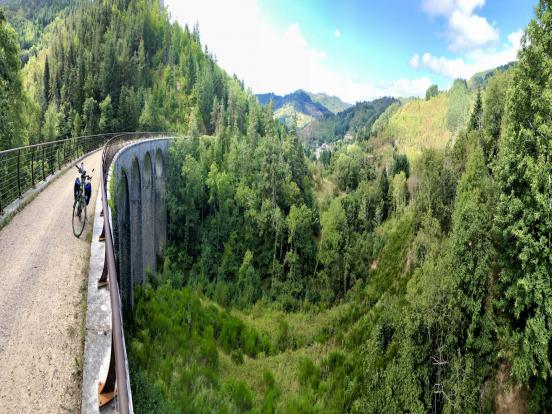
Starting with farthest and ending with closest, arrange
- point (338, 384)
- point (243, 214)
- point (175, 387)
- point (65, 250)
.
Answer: point (243, 214) < point (338, 384) < point (175, 387) < point (65, 250)

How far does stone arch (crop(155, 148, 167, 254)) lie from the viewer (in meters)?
45.1

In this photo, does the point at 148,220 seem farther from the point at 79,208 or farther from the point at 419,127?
the point at 419,127

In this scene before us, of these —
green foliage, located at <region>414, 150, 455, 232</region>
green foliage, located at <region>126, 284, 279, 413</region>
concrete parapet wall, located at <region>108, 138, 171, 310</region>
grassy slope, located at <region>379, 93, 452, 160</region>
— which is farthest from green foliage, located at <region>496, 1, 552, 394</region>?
grassy slope, located at <region>379, 93, 452, 160</region>

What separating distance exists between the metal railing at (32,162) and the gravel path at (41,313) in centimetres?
169

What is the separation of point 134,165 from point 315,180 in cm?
4697

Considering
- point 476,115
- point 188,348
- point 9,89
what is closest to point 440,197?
point 476,115

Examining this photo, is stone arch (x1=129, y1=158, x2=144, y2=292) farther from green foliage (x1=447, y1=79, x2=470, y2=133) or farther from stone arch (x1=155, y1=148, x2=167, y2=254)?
green foliage (x1=447, y1=79, x2=470, y2=133)

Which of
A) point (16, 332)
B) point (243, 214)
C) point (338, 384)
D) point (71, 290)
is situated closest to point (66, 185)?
point (71, 290)

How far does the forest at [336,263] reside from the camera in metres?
16.0

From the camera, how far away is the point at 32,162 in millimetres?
11852

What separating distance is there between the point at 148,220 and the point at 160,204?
6.45m

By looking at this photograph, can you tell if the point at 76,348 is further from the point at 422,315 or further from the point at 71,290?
the point at 422,315

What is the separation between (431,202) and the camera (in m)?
29.0

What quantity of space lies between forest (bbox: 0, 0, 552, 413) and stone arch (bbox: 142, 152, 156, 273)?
8.52ft
